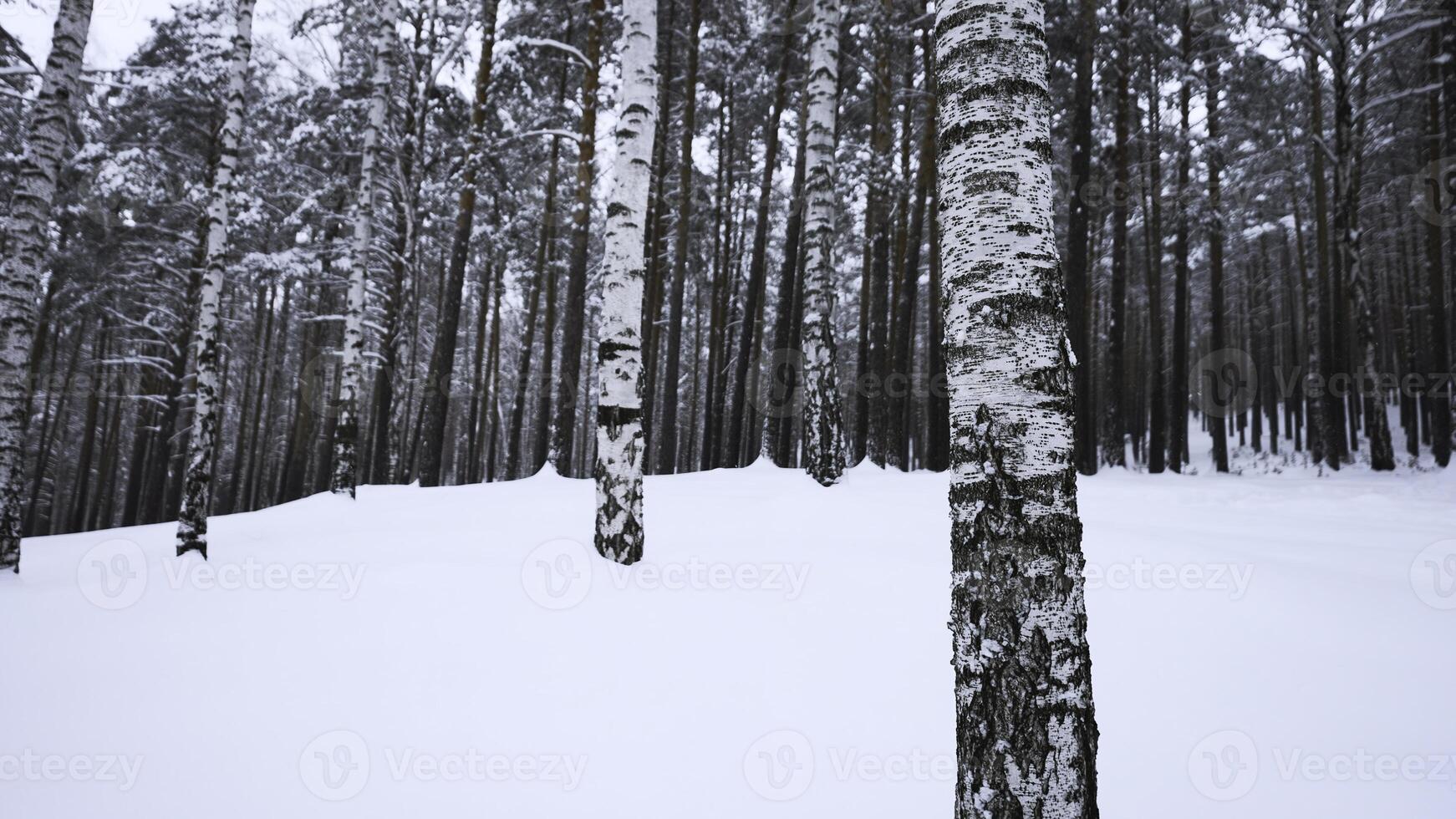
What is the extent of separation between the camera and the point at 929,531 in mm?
5340

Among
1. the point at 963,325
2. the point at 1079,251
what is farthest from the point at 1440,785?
the point at 1079,251

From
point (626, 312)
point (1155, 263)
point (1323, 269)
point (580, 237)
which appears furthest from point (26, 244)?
point (1323, 269)

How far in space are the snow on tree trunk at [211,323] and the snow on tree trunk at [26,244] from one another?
1.09 meters

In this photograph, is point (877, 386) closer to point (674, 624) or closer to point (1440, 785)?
point (674, 624)

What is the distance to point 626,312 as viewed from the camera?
194 inches

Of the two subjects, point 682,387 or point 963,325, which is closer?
point 963,325

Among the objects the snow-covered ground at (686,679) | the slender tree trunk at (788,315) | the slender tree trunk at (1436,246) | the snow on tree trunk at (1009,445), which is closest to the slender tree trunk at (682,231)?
the slender tree trunk at (788,315)

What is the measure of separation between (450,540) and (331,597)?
1.35 m

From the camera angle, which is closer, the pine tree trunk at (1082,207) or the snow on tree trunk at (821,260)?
the snow on tree trunk at (821,260)

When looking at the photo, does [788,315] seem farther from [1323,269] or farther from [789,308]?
[1323,269]

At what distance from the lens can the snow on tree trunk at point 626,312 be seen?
4695 millimetres

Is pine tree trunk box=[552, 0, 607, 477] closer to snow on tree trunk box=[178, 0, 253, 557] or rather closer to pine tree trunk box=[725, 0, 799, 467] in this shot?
pine tree trunk box=[725, 0, 799, 467]

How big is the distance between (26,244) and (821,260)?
26.0 ft

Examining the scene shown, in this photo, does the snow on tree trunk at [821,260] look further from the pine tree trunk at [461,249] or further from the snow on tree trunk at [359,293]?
the pine tree trunk at [461,249]
